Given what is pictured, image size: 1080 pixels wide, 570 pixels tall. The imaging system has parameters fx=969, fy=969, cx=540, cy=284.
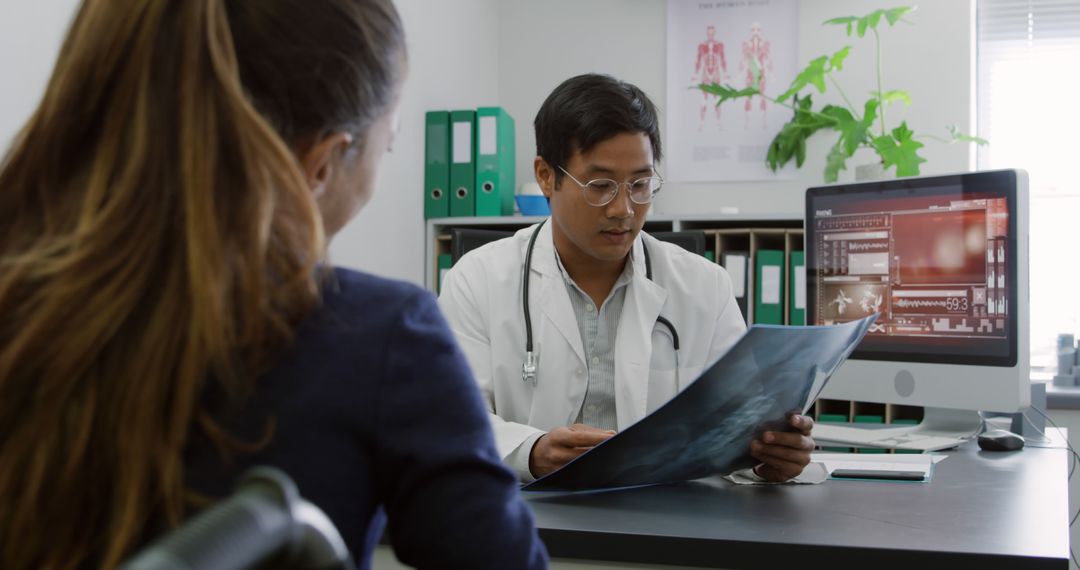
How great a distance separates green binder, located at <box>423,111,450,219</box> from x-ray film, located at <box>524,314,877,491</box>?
193 cm

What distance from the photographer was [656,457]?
108cm

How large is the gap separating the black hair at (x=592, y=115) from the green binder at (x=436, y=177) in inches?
52.5

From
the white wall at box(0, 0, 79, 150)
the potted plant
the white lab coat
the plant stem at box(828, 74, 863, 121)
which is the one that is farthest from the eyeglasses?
the plant stem at box(828, 74, 863, 121)

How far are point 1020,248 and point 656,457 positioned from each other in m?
0.93

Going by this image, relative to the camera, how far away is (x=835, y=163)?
2912mm

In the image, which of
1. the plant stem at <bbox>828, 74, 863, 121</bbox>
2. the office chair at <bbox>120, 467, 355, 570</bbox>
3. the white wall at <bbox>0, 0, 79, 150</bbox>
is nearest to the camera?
the office chair at <bbox>120, 467, 355, 570</bbox>

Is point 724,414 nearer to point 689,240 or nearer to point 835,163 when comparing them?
point 689,240

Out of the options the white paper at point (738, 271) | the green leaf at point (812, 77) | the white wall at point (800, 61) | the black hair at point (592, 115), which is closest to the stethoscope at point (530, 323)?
the black hair at point (592, 115)

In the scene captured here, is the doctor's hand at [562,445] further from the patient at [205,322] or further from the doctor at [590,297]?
the patient at [205,322]

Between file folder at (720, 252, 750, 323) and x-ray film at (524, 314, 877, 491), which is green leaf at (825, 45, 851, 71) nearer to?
file folder at (720, 252, 750, 323)

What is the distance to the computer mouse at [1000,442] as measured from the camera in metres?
1.63

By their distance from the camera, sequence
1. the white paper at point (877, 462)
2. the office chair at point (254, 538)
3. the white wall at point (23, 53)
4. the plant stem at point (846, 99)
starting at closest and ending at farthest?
the office chair at point (254, 538), the white paper at point (877, 462), the white wall at point (23, 53), the plant stem at point (846, 99)

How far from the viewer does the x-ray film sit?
3.11ft

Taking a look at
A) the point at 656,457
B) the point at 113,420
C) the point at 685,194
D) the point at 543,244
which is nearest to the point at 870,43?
the point at 685,194
